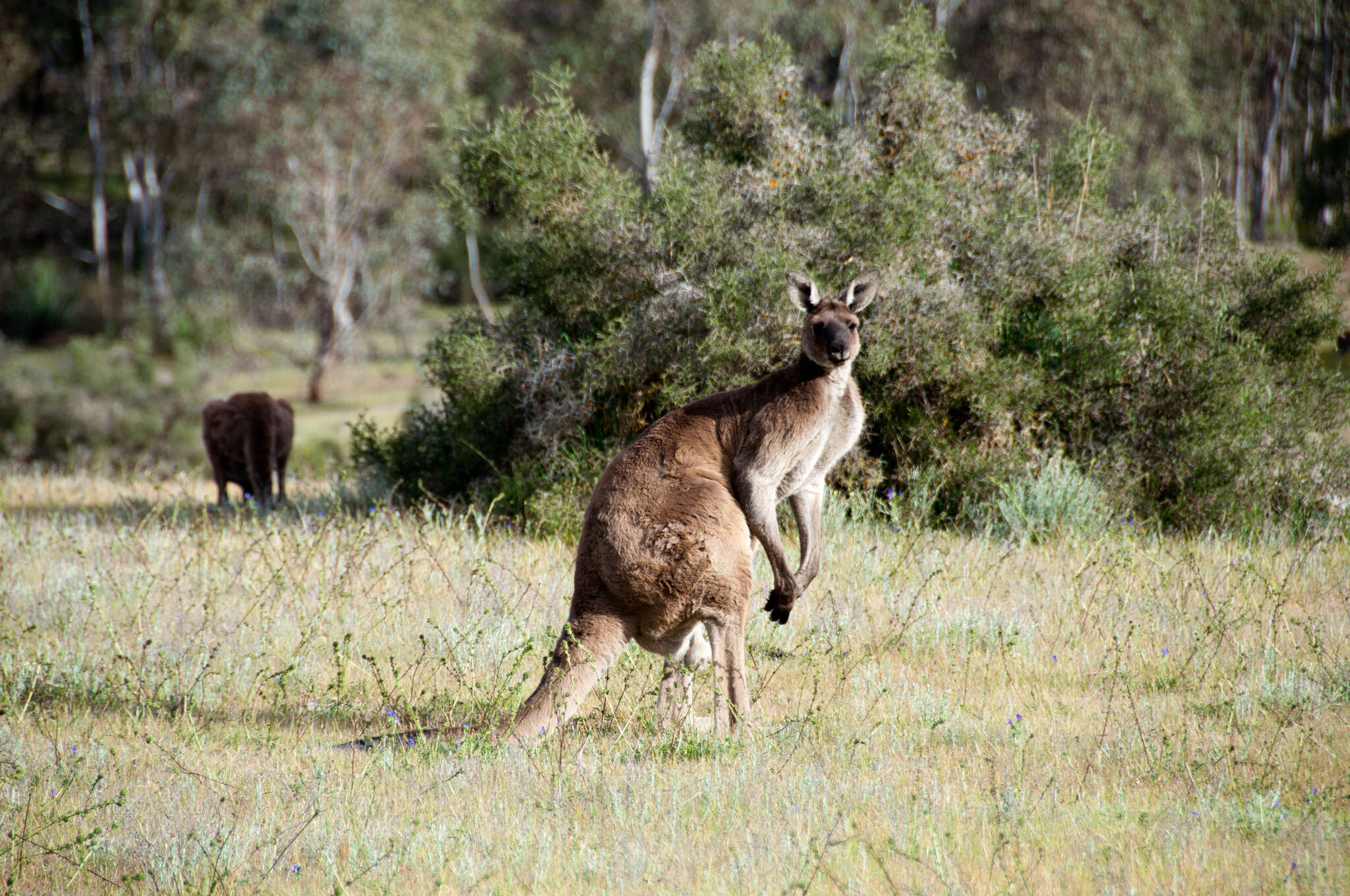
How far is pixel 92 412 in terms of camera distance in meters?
18.2

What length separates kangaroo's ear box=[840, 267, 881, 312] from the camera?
196 inches

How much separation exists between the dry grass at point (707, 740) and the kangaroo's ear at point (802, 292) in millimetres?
1687

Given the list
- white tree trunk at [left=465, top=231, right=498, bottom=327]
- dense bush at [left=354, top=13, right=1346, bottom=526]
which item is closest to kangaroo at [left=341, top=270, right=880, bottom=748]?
dense bush at [left=354, top=13, right=1346, bottom=526]

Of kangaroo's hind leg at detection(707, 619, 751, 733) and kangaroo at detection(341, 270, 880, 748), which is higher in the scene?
kangaroo at detection(341, 270, 880, 748)

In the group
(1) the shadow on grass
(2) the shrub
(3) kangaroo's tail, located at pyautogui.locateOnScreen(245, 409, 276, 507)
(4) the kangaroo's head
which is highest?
(4) the kangaroo's head

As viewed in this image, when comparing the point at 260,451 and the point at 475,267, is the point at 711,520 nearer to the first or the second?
the point at 260,451

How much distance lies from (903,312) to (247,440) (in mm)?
5985

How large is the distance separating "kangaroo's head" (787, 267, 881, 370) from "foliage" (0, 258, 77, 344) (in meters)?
33.2

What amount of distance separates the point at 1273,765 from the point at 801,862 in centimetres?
189

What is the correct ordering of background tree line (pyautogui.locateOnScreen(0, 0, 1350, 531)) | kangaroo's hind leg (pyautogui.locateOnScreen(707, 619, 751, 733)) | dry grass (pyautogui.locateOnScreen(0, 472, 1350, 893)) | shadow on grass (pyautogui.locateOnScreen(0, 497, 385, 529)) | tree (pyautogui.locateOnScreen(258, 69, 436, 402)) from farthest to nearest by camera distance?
tree (pyautogui.locateOnScreen(258, 69, 436, 402)) → shadow on grass (pyautogui.locateOnScreen(0, 497, 385, 529)) → background tree line (pyautogui.locateOnScreen(0, 0, 1350, 531)) → kangaroo's hind leg (pyautogui.locateOnScreen(707, 619, 751, 733)) → dry grass (pyautogui.locateOnScreen(0, 472, 1350, 893))

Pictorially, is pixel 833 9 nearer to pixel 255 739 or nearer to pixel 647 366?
pixel 647 366

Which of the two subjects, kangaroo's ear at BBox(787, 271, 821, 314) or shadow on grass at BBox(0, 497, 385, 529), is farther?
shadow on grass at BBox(0, 497, 385, 529)

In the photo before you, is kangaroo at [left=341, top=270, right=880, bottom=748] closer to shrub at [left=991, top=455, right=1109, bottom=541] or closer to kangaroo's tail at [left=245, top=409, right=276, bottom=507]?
shrub at [left=991, top=455, right=1109, bottom=541]

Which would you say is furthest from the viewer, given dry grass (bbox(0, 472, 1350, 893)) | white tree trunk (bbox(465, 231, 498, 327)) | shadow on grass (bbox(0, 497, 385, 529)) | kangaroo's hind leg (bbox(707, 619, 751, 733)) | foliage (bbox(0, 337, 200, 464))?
white tree trunk (bbox(465, 231, 498, 327))
